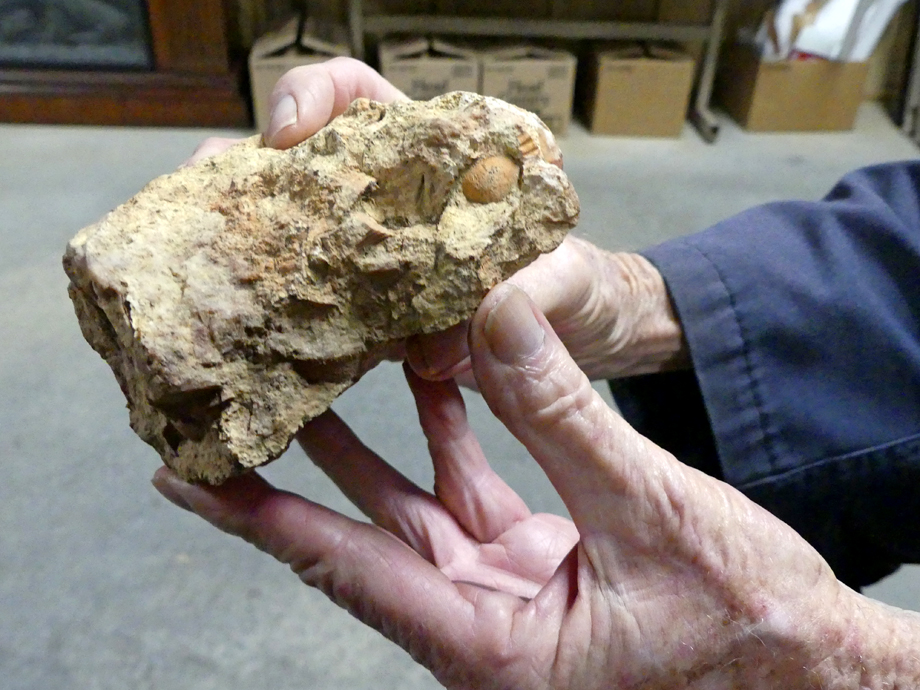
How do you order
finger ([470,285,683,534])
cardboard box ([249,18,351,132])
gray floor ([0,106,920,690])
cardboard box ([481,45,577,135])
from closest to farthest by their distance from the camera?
finger ([470,285,683,534])
gray floor ([0,106,920,690])
cardboard box ([249,18,351,132])
cardboard box ([481,45,577,135])

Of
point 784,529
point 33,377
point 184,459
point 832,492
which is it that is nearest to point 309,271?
point 184,459

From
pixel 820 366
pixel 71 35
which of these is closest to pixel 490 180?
pixel 820 366

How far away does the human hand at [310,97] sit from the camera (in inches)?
43.3

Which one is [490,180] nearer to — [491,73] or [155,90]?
[491,73]

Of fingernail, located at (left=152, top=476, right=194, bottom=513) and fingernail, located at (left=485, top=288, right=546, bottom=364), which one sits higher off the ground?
fingernail, located at (left=485, top=288, right=546, bottom=364)

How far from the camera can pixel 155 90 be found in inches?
127

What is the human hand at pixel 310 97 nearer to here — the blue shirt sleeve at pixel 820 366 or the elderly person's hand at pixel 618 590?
the elderly person's hand at pixel 618 590

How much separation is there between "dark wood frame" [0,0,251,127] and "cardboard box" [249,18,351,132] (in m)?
0.13

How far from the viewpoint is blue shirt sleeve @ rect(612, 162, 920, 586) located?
3.95 ft

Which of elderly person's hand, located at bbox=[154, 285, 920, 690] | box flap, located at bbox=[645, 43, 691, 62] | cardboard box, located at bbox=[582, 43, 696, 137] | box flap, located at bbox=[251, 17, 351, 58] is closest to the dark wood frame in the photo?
box flap, located at bbox=[251, 17, 351, 58]

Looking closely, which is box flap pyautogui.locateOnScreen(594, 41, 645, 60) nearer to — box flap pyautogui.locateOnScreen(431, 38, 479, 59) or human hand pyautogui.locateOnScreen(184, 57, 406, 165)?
box flap pyautogui.locateOnScreen(431, 38, 479, 59)

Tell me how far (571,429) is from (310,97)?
2.14 feet

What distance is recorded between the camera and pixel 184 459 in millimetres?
917

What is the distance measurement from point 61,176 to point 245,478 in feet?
7.79
